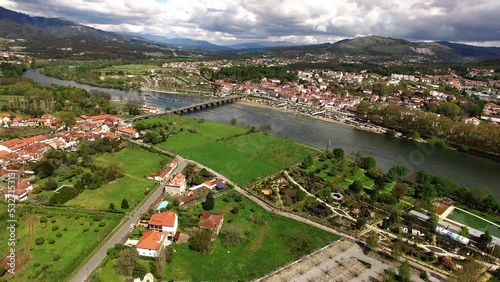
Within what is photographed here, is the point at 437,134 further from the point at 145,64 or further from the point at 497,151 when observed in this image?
the point at 145,64

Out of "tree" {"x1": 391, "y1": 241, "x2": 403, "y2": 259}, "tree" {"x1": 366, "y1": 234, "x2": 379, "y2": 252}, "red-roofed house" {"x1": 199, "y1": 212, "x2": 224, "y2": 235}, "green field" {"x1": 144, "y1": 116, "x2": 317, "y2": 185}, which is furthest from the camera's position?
"green field" {"x1": 144, "y1": 116, "x2": 317, "y2": 185}

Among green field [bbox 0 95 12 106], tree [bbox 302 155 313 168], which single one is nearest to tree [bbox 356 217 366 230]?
tree [bbox 302 155 313 168]

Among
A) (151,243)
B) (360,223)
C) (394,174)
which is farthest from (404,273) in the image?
(394,174)

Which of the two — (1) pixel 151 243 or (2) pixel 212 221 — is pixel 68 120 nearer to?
(2) pixel 212 221

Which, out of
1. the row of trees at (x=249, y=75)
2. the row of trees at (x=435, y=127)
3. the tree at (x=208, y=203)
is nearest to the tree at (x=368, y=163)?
the tree at (x=208, y=203)

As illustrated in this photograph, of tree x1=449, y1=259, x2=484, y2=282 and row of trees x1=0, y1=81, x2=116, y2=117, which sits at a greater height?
tree x1=449, y1=259, x2=484, y2=282

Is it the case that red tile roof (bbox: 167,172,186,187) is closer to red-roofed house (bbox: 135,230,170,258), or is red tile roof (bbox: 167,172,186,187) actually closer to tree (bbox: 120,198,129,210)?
tree (bbox: 120,198,129,210)
